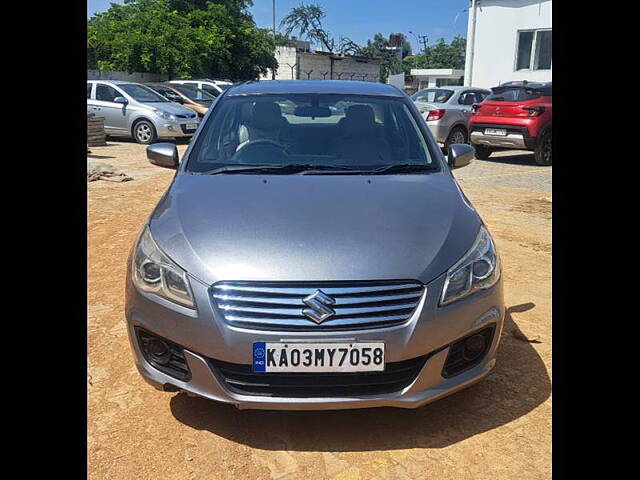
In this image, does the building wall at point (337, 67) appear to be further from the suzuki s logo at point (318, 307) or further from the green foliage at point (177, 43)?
the suzuki s logo at point (318, 307)

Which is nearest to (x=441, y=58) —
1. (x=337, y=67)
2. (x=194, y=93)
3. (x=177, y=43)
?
(x=337, y=67)

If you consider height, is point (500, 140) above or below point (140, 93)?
below

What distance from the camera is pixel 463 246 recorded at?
2713 mm

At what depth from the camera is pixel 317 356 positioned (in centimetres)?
237

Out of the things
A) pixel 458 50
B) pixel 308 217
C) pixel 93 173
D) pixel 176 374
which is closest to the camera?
pixel 176 374

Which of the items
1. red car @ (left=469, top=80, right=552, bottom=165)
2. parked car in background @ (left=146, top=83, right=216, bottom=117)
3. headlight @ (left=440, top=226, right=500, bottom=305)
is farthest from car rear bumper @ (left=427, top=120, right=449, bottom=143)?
headlight @ (left=440, top=226, right=500, bottom=305)

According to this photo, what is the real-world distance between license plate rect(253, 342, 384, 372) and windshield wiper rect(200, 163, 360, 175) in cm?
135

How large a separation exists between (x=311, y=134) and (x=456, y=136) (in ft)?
33.3

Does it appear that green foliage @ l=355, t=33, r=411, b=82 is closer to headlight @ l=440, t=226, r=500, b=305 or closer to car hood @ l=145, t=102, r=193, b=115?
car hood @ l=145, t=102, r=193, b=115

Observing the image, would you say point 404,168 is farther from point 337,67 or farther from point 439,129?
point 337,67

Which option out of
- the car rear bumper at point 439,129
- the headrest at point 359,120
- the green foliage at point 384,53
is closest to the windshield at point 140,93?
the car rear bumper at point 439,129
